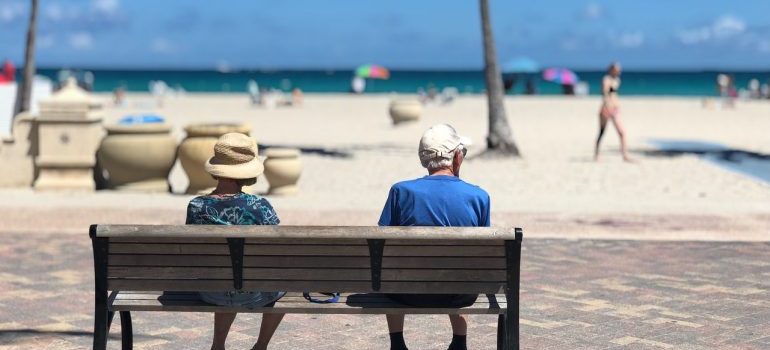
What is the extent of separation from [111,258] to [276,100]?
51.0 meters

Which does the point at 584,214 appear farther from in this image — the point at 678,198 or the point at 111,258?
the point at 111,258

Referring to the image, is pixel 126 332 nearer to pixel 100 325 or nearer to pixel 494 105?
pixel 100 325

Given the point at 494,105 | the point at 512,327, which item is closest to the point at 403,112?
the point at 494,105

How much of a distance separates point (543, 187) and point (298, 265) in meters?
11.5

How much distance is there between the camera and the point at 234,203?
5.43 m

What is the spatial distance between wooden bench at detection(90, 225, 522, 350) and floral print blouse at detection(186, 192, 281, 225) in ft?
0.78

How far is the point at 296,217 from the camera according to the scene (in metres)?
12.2

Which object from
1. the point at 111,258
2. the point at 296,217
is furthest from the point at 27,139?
the point at 111,258

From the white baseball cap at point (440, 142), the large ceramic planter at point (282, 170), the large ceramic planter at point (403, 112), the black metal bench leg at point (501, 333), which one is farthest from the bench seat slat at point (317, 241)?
the large ceramic planter at point (403, 112)

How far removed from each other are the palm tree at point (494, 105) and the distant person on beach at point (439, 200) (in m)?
15.0

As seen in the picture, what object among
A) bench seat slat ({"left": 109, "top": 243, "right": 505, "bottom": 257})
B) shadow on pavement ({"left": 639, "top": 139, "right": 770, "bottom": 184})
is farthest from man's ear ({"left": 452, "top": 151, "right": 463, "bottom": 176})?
shadow on pavement ({"left": 639, "top": 139, "right": 770, "bottom": 184})

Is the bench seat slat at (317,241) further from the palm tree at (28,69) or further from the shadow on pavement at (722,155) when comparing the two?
the palm tree at (28,69)

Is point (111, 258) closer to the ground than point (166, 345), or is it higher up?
higher up

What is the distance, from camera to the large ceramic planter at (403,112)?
34.5 meters
